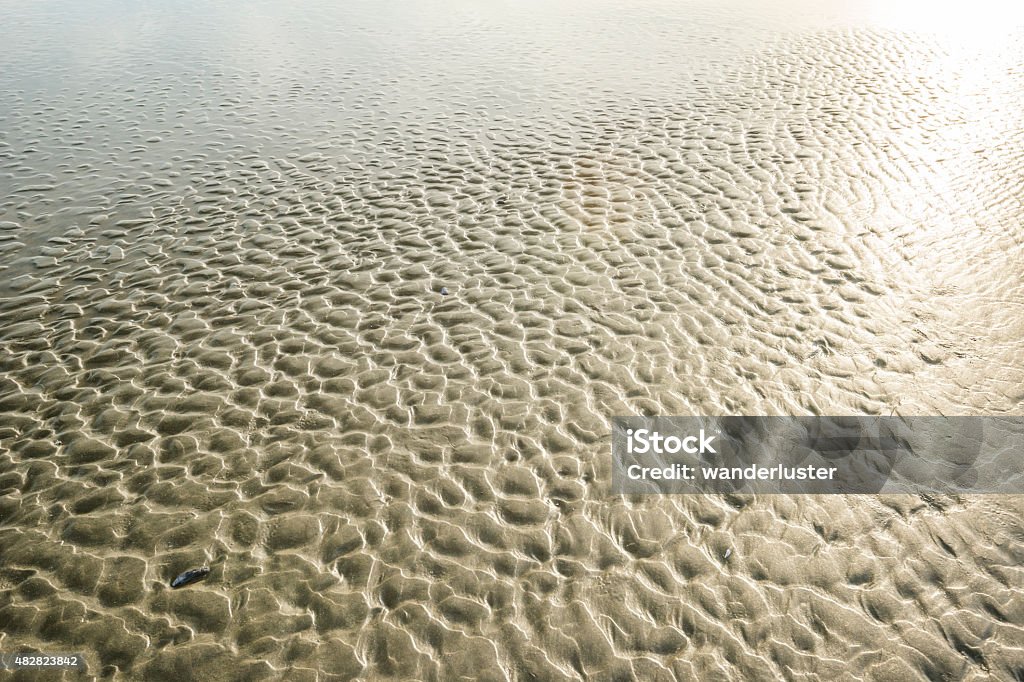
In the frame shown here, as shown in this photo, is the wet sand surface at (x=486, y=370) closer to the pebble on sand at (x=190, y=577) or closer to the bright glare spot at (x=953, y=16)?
the pebble on sand at (x=190, y=577)

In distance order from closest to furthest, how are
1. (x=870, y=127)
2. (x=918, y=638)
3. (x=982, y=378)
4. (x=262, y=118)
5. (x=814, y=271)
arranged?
(x=918, y=638) → (x=982, y=378) → (x=814, y=271) → (x=870, y=127) → (x=262, y=118)

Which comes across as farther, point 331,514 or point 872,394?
point 872,394

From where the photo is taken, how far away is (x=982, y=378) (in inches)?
316

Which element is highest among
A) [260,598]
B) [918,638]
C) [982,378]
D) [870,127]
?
[870,127]

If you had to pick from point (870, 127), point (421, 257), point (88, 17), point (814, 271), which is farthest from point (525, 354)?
point (88, 17)

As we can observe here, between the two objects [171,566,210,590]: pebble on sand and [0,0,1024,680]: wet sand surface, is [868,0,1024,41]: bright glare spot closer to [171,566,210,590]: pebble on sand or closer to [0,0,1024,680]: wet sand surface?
[0,0,1024,680]: wet sand surface

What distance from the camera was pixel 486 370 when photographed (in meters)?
8.39

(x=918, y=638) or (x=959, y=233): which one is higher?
(x=959, y=233)

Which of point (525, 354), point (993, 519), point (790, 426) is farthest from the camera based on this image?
point (525, 354)

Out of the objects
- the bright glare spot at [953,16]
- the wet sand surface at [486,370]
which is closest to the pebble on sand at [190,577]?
the wet sand surface at [486,370]

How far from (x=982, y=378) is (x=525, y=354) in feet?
18.9

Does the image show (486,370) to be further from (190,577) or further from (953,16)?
(953,16)

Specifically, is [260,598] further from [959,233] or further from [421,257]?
[959,233]

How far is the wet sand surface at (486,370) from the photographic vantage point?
552cm
